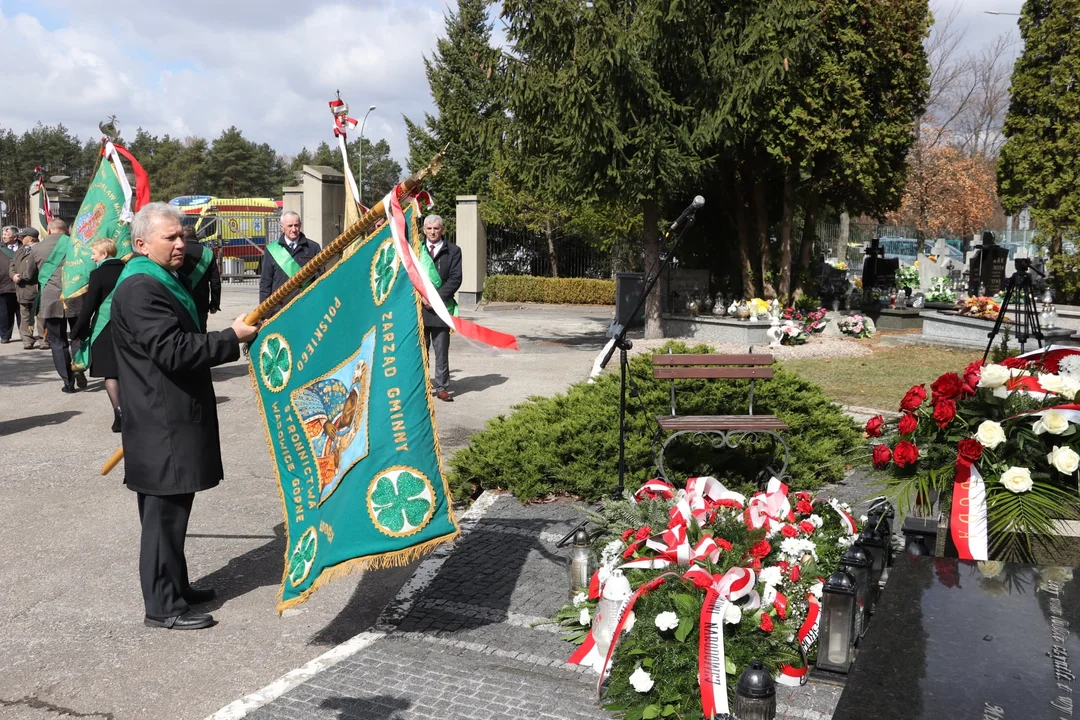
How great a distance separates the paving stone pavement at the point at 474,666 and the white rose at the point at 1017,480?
43.6 inches

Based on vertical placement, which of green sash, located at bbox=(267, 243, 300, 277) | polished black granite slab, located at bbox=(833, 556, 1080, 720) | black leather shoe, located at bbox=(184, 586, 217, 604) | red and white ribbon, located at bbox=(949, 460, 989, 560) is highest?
green sash, located at bbox=(267, 243, 300, 277)

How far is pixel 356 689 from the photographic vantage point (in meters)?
4.00

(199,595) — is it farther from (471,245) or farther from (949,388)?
(471,245)

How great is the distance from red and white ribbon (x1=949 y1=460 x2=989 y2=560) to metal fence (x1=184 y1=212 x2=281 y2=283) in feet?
103

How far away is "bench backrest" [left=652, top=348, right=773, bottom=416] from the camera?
6.71 meters

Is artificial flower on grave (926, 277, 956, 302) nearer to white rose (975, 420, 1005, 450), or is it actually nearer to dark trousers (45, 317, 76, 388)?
dark trousers (45, 317, 76, 388)

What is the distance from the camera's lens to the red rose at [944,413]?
417 centimetres

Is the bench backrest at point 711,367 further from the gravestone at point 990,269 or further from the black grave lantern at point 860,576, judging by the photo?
the gravestone at point 990,269

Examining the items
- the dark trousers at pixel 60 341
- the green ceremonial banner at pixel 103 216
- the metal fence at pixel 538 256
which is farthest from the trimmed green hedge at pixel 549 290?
the green ceremonial banner at pixel 103 216

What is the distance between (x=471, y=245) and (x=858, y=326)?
1090 cm

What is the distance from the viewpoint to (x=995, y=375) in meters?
4.12

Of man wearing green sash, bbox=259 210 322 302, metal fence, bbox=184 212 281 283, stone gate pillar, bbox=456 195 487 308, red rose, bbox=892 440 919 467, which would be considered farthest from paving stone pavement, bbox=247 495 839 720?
metal fence, bbox=184 212 281 283

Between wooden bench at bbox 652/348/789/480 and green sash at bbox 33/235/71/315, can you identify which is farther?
green sash at bbox 33/235/71/315

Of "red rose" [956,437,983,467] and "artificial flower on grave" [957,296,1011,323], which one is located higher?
"artificial flower on grave" [957,296,1011,323]
